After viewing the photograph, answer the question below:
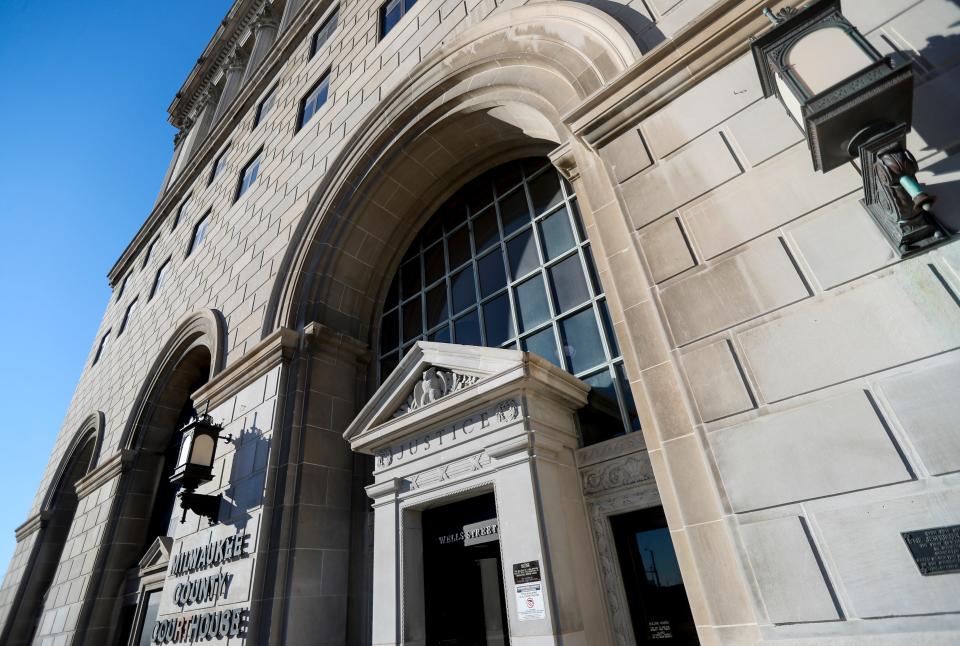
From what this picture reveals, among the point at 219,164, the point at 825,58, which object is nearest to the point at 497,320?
the point at 825,58

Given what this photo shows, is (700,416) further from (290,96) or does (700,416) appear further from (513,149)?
(290,96)

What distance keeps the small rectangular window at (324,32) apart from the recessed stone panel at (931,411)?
1397 cm

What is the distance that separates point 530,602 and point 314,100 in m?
11.7

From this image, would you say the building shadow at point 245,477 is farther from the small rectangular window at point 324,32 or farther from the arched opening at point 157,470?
the small rectangular window at point 324,32

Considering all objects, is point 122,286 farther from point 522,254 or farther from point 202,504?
point 522,254

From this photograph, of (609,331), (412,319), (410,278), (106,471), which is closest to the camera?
(609,331)

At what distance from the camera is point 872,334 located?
107 inches

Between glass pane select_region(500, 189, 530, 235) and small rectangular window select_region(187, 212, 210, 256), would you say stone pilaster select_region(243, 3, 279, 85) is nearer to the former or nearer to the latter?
small rectangular window select_region(187, 212, 210, 256)

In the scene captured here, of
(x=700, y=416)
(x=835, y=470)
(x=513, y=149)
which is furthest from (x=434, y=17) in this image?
(x=835, y=470)

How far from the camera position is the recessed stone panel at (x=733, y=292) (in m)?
3.14

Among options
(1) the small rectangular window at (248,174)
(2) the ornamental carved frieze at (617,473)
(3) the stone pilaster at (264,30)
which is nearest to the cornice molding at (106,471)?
(1) the small rectangular window at (248,174)

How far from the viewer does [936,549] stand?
7.44 ft

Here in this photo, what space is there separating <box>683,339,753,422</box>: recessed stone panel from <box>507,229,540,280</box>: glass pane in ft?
12.3

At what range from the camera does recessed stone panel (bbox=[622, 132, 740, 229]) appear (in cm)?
371
